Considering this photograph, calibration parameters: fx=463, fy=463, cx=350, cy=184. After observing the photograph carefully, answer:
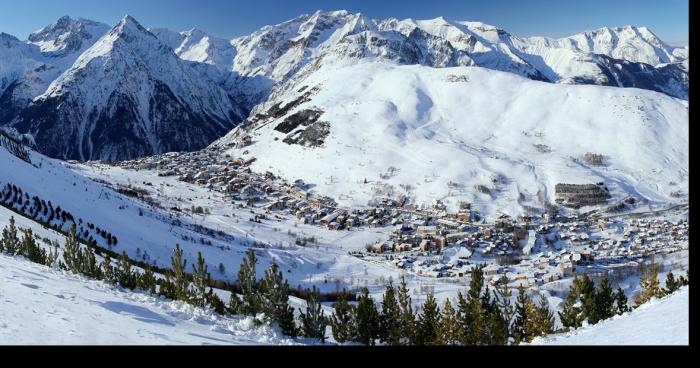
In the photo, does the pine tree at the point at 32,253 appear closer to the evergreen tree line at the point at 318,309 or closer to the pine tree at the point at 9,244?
the evergreen tree line at the point at 318,309

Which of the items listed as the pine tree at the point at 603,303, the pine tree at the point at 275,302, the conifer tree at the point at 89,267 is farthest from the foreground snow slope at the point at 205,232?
the pine tree at the point at 603,303

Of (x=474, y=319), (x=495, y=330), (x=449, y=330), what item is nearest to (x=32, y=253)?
(x=449, y=330)

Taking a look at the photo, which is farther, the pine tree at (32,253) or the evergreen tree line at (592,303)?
the evergreen tree line at (592,303)

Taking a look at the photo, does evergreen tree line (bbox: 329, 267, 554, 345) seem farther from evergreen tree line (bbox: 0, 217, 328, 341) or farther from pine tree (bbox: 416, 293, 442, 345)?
evergreen tree line (bbox: 0, 217, 328, 341)

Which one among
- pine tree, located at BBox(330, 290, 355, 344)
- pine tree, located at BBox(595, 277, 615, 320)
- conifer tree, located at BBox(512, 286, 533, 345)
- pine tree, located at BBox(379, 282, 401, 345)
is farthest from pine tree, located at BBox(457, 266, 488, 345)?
pine tree, located at BBox(595, 277, 615, 320)
